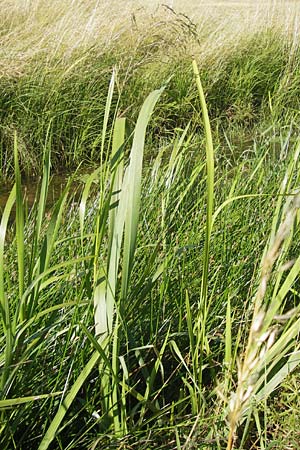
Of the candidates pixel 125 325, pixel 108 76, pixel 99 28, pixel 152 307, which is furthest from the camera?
pixel 99 28

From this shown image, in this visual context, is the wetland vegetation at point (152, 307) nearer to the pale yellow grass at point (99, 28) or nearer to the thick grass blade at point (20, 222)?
the thick grass blade at point (20, 222)

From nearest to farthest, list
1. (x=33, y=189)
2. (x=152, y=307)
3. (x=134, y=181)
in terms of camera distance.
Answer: (x=134, y=181) → (x=152, y=307) → (x=33, y=189)

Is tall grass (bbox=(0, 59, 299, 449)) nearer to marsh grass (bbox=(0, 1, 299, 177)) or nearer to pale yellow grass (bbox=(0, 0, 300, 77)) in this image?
marsh grass (bbox=(0, 1, 299, 177))

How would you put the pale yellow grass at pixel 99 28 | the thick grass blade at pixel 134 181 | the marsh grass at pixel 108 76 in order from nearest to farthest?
the thick grass blade at pixel 134 181
the marsh grass at pixel 108 76
the pale yellow grass at pixel 99 28

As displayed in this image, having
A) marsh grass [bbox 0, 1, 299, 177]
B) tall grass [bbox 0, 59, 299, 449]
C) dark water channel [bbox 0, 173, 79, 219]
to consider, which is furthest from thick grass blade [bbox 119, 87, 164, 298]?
dark water channel [bbox 0, 173, 79, 219]

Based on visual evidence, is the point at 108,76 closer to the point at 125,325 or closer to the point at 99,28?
the point at 99,28

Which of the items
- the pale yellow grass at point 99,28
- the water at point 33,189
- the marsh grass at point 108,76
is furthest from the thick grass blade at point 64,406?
the pale yellow grass at point 99,28

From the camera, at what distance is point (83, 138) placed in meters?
4.30

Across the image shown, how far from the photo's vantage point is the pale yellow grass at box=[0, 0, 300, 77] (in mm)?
4555

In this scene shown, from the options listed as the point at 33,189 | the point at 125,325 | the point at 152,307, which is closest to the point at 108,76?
the point at 33,189

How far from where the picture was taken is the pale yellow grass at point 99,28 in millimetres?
4555

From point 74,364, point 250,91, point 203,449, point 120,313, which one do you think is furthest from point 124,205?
point 250,91

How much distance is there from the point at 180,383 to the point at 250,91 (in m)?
4.27

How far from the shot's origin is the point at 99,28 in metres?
5.20
